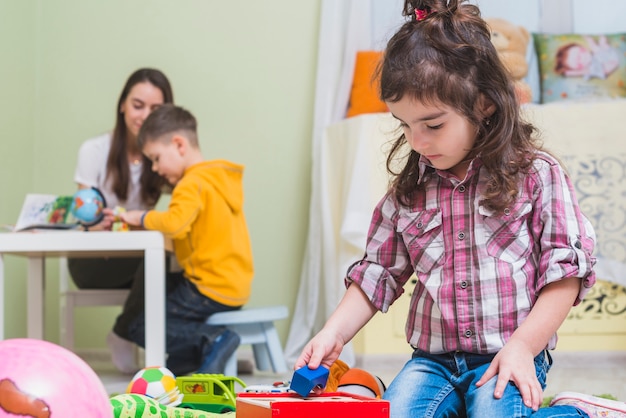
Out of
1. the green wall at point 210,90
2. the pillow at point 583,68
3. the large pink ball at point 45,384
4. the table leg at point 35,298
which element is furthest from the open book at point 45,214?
the pillow at point 583,68

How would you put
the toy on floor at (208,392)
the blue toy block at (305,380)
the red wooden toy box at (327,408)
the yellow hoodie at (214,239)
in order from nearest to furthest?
the red wooden toy box at (327,408)
the blue toy block at (305,380)
the toy on floor at (208,392)
the yellow hoodie at (214,239)

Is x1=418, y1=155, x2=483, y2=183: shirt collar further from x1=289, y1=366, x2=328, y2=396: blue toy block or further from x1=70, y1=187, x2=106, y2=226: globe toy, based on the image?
x1=70, y1=187, x2=106, y2=226: globe toy

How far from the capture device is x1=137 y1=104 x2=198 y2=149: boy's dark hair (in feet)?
7.48

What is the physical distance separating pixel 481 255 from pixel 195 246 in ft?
4.38

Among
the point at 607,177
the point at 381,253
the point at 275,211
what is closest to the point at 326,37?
the point at 275,211

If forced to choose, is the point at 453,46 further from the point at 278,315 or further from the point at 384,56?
the point at 278,315

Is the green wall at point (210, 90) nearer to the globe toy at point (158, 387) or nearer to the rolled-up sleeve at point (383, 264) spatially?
the globe toy at point (158, 387)

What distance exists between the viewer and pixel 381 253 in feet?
3.86

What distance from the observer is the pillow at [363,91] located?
2824mm

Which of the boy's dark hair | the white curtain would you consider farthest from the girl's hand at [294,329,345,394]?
the white curtain

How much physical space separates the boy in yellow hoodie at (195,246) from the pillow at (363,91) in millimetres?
663

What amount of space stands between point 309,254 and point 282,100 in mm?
582

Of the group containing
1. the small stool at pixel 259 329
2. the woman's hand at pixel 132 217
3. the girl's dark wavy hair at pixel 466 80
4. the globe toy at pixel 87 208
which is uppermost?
the girl's dark wavy hair at pixel 466 80

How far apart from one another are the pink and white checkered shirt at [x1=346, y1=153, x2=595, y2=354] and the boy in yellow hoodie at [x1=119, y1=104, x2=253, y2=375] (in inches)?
45.6
